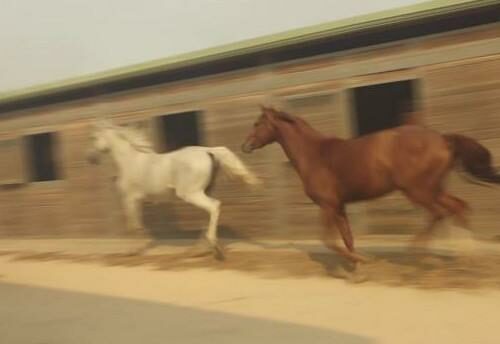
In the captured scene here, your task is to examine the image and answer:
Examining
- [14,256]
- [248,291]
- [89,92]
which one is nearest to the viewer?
[248,291]

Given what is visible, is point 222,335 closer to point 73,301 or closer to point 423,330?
point 423,330

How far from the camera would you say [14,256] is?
1145 centimetres

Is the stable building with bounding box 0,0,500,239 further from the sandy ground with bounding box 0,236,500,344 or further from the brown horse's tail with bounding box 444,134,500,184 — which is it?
the brown horse's tail with bounding box 444,134,500,184

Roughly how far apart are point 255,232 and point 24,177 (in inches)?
240

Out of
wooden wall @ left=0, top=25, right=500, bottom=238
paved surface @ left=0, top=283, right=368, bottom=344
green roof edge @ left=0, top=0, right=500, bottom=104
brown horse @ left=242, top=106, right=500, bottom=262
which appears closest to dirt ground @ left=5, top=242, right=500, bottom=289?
brown horse @ left=242, top=106, right=500, bottom=262

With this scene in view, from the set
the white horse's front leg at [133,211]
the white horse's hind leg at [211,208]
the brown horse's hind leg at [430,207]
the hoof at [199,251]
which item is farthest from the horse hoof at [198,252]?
the brown horse's hind leg at [430,207]

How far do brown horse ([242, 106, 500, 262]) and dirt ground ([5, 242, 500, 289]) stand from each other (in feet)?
1.23

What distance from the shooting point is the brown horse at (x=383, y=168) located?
6754mm

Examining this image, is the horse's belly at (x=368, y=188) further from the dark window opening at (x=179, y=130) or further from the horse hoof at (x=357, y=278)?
the dark window opening at (x=179, y=130)

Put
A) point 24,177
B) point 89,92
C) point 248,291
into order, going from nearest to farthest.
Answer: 1. point 248,291
2. point 89,92
3. point 24,177

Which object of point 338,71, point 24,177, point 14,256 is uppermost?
point 338,71

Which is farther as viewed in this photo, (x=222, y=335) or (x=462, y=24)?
(x=462, y=24)

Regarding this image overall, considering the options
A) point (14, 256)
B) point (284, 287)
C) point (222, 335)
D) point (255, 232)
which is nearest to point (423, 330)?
point (222, 335)

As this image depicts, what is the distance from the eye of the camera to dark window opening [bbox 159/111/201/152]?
38.4ft
